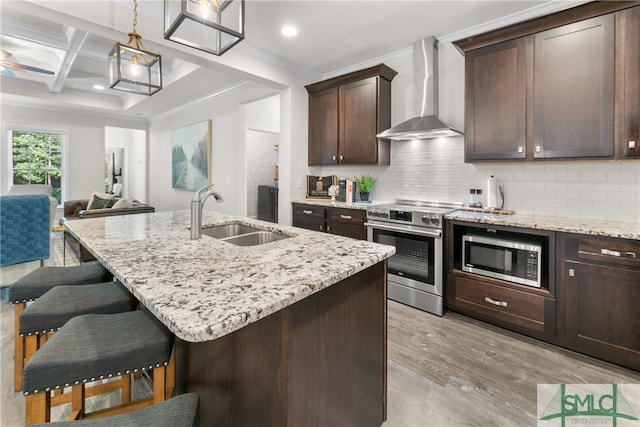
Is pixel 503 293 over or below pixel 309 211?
below

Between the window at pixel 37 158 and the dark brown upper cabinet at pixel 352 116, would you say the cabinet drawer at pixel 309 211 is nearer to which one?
the dark brown upper cabinet at pixel 352 116

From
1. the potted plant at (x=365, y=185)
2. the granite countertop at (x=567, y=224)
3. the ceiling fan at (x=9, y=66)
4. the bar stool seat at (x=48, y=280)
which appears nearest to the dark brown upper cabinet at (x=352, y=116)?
the potted plant at (x=365, y=185)

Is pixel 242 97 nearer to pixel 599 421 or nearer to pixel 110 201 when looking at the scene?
pixel 110 201

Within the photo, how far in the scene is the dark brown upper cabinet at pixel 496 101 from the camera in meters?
2.61

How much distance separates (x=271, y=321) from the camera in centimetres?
96

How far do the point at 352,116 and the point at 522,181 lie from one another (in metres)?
1.96

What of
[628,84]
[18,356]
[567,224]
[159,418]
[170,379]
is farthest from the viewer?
[567,224]

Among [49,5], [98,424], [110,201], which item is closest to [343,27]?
[49,5]

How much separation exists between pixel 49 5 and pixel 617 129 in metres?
4.18

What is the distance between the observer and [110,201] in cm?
587

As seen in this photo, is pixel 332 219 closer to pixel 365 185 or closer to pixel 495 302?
pixel 365 185

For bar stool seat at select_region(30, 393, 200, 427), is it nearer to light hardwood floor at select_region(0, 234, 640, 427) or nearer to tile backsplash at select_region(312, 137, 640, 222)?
light hardwood floor at select_region(0, 234, 640, 427)

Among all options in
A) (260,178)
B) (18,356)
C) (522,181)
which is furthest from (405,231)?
(260,178)

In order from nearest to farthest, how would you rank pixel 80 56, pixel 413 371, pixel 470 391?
pixel 470 391 < pixel 413 371 < pixel 80 56
